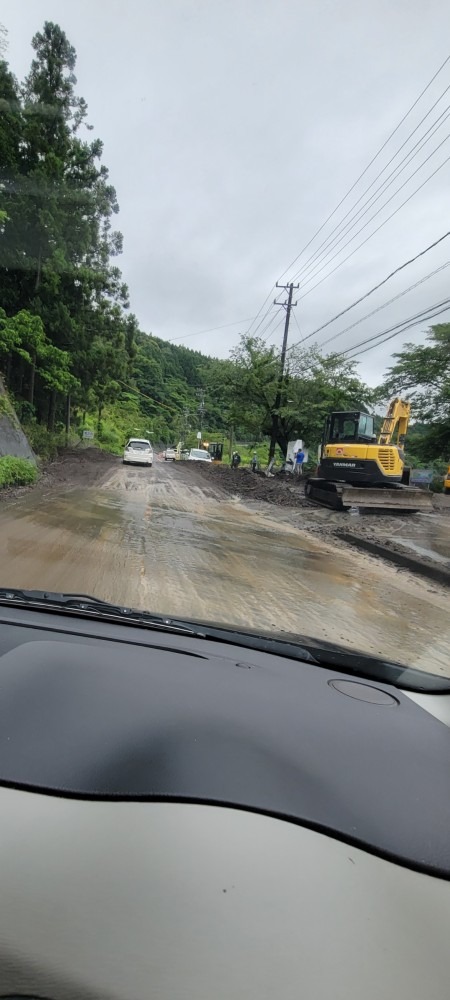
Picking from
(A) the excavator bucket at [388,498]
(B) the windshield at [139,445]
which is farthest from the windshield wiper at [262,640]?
(B) the windshield at [139,445]

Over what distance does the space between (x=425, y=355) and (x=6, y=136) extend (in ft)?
86.4

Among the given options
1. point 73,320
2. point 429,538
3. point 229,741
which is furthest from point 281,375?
point 229,741

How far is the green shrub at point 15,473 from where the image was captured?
13281 mm

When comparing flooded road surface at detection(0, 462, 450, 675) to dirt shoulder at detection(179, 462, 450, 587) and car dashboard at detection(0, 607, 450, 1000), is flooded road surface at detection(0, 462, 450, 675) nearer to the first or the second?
dirt shoulder at detection(179, 462, 450, 587)

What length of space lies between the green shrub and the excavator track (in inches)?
337

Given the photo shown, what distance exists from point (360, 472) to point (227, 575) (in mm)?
9334

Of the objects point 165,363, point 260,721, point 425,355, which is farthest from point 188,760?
point 165,363

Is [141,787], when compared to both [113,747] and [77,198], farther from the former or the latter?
[77,198]

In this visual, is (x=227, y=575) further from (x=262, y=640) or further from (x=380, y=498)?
A: (x=380, y=498)

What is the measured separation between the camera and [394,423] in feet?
59.1

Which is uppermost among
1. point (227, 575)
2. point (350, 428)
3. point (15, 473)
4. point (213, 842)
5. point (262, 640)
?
point (350, 428)

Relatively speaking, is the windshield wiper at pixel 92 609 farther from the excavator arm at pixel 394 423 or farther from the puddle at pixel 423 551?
the excavator arm at pixel 394 423

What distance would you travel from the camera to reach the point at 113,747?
1.41 m

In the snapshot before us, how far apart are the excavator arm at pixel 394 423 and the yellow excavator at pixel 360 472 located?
1096 millimetres
